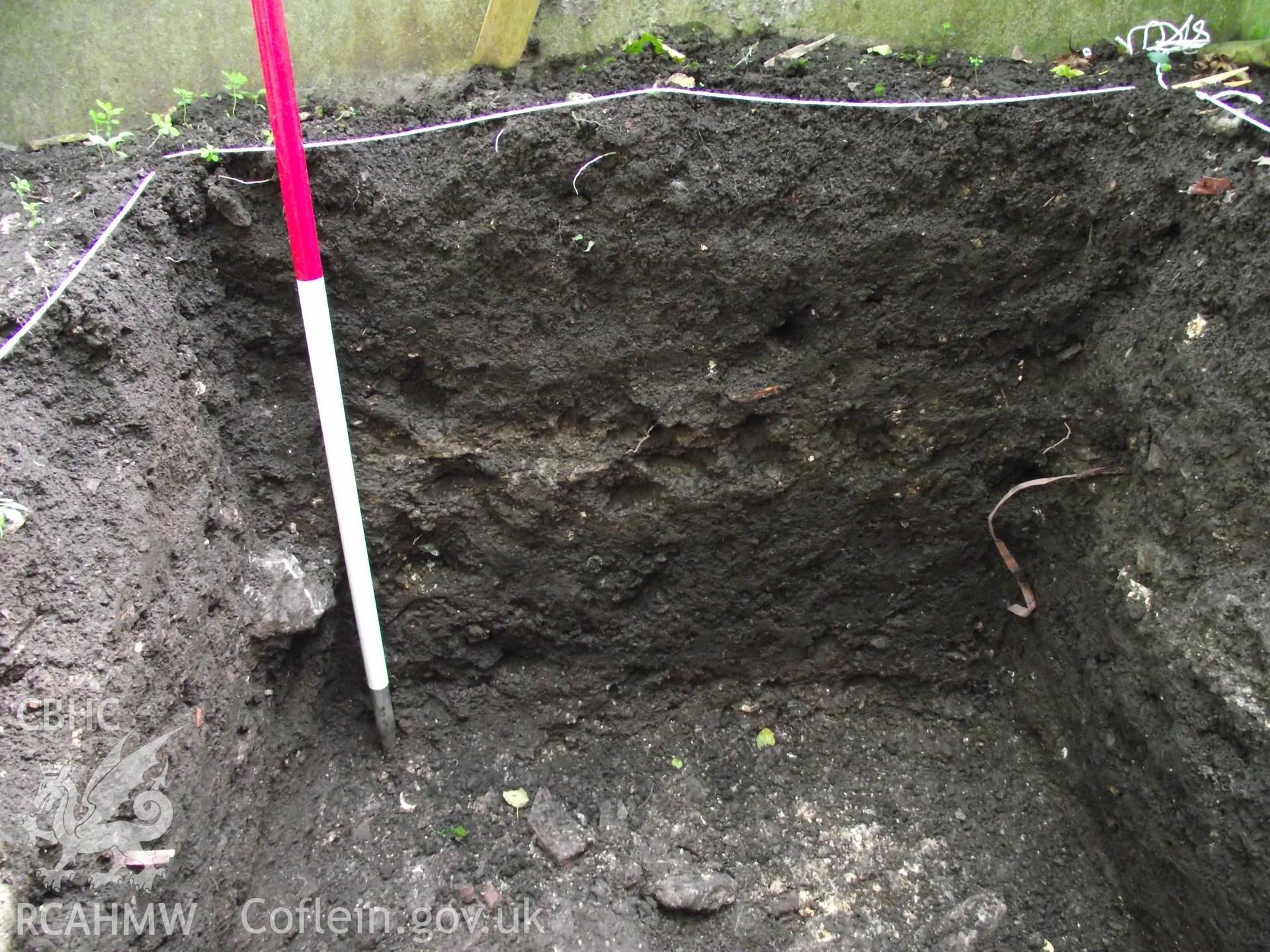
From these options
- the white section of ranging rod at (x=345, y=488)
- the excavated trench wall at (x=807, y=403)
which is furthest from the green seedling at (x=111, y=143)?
the white section of ranging rod at (x=345, y=488)

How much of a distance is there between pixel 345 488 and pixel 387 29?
123cm

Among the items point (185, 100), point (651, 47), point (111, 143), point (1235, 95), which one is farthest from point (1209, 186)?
point (111, 143)

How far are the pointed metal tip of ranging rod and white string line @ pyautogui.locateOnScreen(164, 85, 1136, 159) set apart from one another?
1.42 metres

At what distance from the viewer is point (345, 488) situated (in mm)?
1970

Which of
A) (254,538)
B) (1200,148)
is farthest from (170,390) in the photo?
(1200,148)

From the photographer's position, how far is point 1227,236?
1780mm

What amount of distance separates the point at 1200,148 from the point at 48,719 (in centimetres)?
265

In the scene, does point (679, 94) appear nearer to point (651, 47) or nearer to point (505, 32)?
point (651, 47)

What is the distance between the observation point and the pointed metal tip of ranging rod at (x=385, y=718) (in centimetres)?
221

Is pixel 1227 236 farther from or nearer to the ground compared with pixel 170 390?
farther from the ground

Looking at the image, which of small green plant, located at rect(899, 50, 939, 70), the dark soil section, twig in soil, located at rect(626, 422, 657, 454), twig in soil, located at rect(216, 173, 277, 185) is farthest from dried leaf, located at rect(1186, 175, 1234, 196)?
twig in soil, located at rect(216, 173, 277, 185)

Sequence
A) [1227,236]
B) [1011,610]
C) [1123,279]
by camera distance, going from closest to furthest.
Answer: [1227,236]
[1123,279]
[1011,610]

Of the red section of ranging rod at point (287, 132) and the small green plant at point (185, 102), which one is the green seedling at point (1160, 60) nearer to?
the red section of ranging rod at point (287, 132)

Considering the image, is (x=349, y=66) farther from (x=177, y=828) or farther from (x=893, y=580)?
(x=893, y=580)
